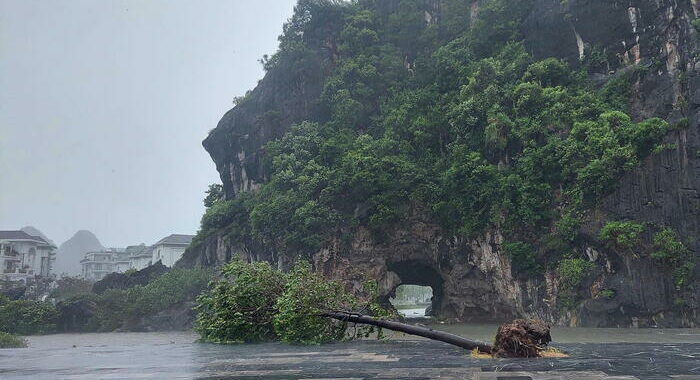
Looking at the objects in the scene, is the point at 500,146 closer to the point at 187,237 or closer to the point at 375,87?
the point at 375,87

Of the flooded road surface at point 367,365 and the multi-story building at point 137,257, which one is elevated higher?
the multi-story building at point 137,257

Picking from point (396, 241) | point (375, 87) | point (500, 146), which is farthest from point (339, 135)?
point (500, 146)

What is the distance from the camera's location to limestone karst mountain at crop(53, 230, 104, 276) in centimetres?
13675

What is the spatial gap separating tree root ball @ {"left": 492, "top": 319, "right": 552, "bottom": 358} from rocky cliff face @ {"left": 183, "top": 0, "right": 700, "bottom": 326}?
16.6 metres

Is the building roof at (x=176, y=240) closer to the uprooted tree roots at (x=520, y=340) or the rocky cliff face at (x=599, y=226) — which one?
the rocky cliff face at (x=599, y=226)

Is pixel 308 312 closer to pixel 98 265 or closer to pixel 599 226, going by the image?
pixel 599 226

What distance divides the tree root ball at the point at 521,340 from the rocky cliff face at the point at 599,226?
54.5 ft

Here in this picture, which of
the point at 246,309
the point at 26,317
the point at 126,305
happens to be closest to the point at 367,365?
the point at 246,309

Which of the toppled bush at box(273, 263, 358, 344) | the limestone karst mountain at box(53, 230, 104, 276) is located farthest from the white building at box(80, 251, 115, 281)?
the toppled bush at box(273, 263, 358, 344)

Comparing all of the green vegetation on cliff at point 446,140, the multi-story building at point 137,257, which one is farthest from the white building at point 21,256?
the green vegetation on cliff at point 446,140

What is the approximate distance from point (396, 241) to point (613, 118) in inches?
535

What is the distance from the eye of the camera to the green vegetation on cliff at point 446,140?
2434 cm

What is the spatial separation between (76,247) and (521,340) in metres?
163

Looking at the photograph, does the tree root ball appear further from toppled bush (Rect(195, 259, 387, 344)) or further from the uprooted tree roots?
toppled bush (Rect(195, 259, 387, 344))
